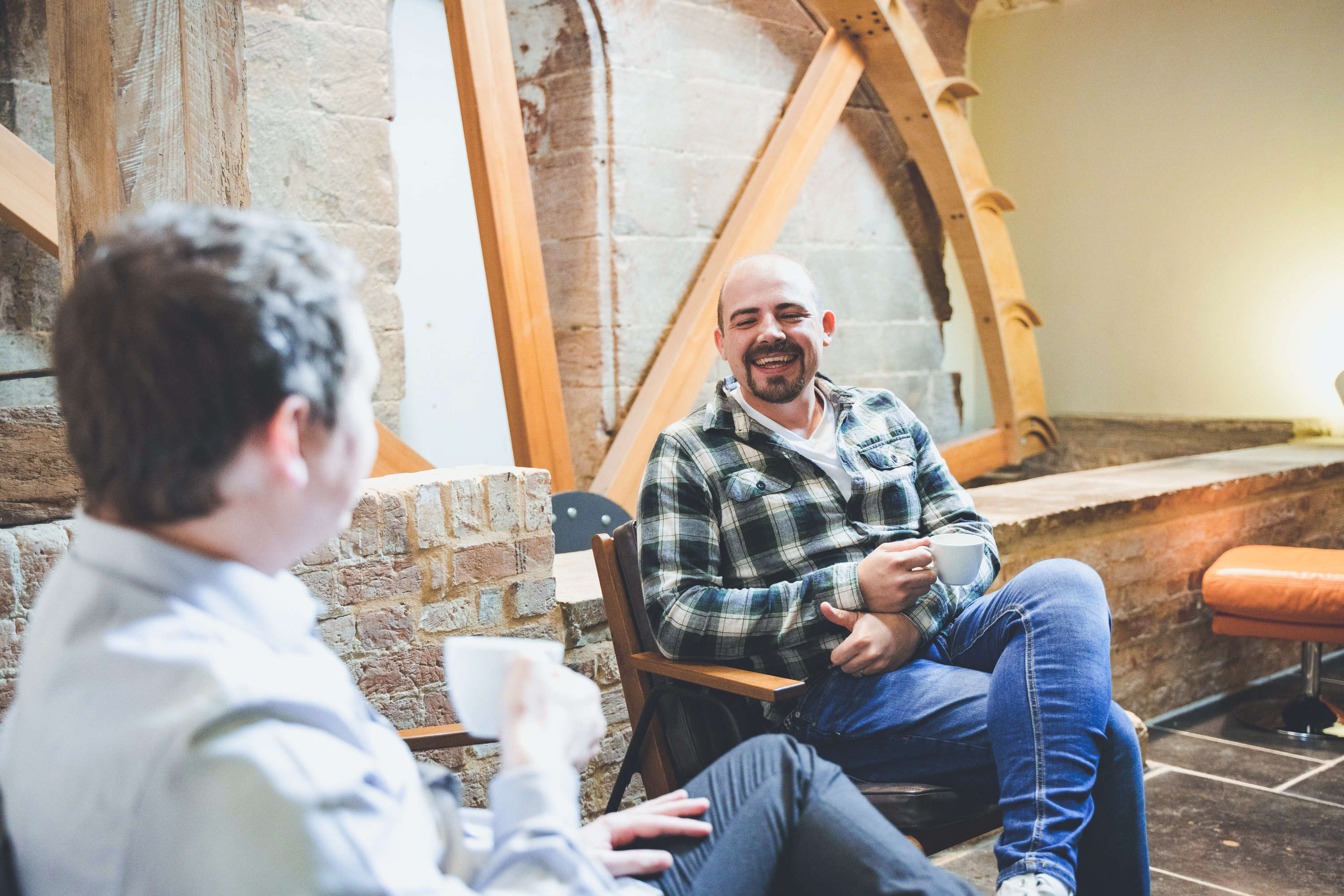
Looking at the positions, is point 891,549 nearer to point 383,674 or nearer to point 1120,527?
point 383,674

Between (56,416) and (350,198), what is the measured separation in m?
1.97

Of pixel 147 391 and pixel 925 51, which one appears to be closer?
pixel 147 391

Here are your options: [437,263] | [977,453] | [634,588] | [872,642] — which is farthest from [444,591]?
[977,453]

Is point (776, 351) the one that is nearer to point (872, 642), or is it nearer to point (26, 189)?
point (872, 642)

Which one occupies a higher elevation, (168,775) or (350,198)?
(350,198)

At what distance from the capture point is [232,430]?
0.74m

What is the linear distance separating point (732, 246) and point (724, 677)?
3.16 metres

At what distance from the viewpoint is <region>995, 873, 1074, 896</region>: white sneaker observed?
1.51m

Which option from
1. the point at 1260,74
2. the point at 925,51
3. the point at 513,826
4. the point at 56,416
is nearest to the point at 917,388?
the point at 925,51

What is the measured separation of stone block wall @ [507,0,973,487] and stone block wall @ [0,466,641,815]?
2.18 metres

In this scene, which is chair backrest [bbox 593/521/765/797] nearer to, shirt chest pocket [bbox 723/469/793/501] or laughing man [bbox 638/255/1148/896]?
laughing man [bbox 638/255/1148/896]

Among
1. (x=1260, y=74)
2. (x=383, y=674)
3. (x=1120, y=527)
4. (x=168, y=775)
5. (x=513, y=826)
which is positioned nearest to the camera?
(x=168, y=775)

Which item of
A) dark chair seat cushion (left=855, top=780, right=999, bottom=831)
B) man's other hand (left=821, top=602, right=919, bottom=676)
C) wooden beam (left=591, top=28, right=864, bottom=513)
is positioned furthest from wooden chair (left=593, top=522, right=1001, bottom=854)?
wooden beam (left=591, top=28, right=864, bottom=513)

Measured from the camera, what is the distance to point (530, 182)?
3926 millimetres
